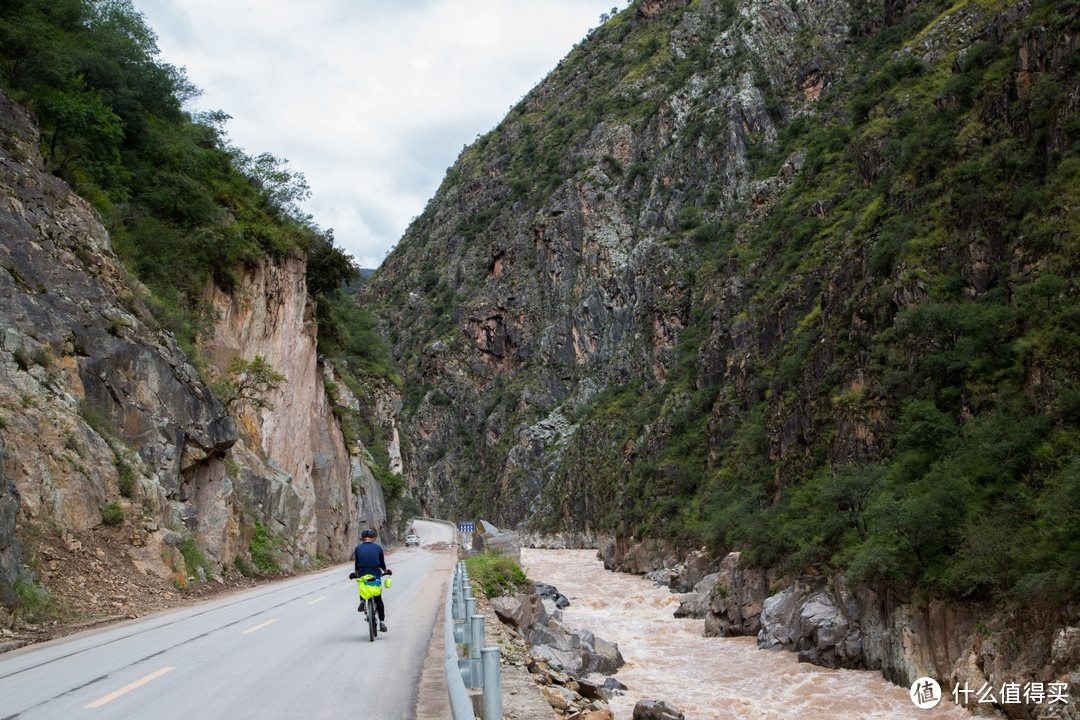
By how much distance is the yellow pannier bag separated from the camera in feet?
36.6

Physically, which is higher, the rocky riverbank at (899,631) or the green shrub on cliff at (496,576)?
the green shrub on cliff at (496,576)

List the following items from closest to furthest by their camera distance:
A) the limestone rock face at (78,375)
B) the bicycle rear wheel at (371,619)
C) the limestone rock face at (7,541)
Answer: the bicycle rear wheel at (371,619)
the limestone rock face at (7,541)
the limestone rock face at (78,375)

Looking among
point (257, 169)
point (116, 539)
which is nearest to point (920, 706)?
point (116, 539)

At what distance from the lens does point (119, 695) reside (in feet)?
24.0

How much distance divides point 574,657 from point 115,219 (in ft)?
68.6

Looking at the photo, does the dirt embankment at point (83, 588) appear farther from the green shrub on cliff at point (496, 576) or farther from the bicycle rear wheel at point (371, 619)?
the green shrub on cliff at point (496, 576)

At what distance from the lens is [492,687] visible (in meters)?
4.90

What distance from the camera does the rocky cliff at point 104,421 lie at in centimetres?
1462

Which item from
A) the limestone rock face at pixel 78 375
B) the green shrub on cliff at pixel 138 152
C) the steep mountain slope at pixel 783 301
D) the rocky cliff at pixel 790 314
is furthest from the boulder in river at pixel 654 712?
the green shrub on cliff at pixel 138 152

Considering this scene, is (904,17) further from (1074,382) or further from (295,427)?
(295,427)

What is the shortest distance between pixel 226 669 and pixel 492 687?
541cm

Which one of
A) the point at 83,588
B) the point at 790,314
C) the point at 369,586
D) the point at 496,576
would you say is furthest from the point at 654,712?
the point at 790,314

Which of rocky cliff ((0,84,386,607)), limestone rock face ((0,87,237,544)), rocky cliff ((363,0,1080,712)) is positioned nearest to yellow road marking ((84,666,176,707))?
rocky cliff ((0,84,386,607))

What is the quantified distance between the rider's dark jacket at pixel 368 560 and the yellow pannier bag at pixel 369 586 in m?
0.08
